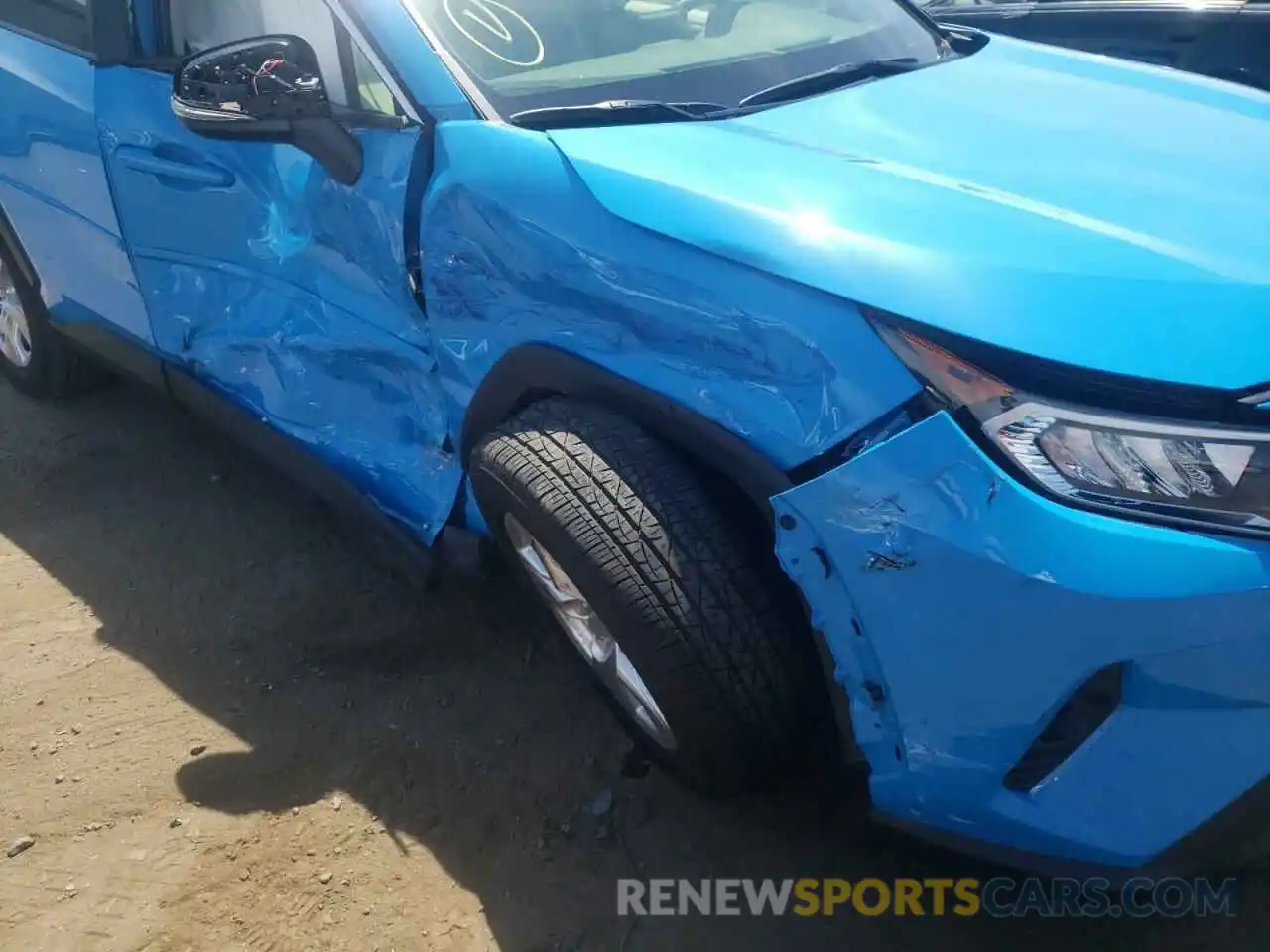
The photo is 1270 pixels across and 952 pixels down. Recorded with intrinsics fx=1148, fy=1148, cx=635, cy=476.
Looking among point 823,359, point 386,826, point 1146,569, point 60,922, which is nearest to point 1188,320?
point 1146,569

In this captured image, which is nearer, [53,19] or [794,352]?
[794,352]

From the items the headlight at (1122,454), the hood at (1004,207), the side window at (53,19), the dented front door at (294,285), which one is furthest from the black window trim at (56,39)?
the headlight at (1122,454)

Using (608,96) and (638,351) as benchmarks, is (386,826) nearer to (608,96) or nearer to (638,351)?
(638,351)

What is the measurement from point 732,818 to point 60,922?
1.32 m

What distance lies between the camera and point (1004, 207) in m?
1.77

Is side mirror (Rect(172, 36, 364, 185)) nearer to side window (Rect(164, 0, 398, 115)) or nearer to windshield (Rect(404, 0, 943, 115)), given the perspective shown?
side window (Rect(164, 0, 398, 115))

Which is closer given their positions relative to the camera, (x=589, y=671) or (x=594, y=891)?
(x=594, y=891)

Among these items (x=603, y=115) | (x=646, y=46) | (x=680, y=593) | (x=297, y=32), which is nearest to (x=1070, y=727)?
(x=680, y=593)

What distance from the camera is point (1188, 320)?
1511 mm

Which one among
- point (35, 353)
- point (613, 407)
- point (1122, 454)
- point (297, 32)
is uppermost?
point (297, 32)

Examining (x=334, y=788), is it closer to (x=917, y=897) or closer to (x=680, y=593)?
(x=680, y=593)

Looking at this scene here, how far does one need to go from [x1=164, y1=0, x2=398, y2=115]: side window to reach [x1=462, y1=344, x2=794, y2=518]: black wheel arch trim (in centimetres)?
58

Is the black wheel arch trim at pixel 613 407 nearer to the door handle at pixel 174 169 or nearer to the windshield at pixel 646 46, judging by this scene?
the windshield at pixel 646 46

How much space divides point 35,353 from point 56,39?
123 cm
